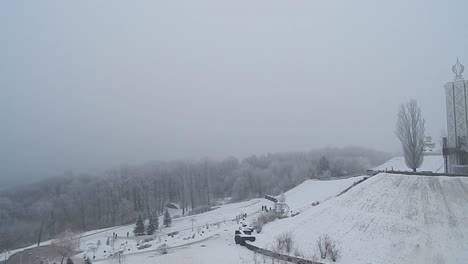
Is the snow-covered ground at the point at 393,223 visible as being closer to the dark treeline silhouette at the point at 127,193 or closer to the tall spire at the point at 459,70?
the tall spire at the point at 459,70

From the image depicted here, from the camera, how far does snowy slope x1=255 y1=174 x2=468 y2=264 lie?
734 inches

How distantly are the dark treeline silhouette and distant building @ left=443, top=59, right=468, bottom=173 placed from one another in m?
28.0

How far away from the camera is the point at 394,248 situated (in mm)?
19094

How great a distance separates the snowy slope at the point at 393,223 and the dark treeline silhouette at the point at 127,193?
3192cm

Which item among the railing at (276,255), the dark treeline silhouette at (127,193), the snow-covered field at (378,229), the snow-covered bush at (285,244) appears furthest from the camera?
the dark treeline silhouette at (127,193)

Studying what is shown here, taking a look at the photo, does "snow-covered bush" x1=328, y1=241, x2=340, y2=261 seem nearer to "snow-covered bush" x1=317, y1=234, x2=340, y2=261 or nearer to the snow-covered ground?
"snow-covered bush" x1=317, y1=234, x2=340, y2=261

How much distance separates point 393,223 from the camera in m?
21.5

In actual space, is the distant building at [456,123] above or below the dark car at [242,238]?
above

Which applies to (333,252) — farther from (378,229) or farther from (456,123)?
(456,123)

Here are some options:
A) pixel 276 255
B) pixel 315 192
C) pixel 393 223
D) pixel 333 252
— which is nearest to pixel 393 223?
pixel 393 223

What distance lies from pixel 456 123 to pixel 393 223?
1486 cm

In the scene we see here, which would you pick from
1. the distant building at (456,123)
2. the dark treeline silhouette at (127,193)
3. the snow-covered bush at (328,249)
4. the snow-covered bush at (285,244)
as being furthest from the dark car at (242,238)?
the dark treeline silhouette at (127,193)

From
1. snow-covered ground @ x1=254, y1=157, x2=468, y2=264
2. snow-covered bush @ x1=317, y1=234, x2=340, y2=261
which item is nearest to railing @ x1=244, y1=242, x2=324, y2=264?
snow-covered ground @ x1=254, y1=157, x2=468, y2=264

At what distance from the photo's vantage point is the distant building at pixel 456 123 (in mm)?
29622
